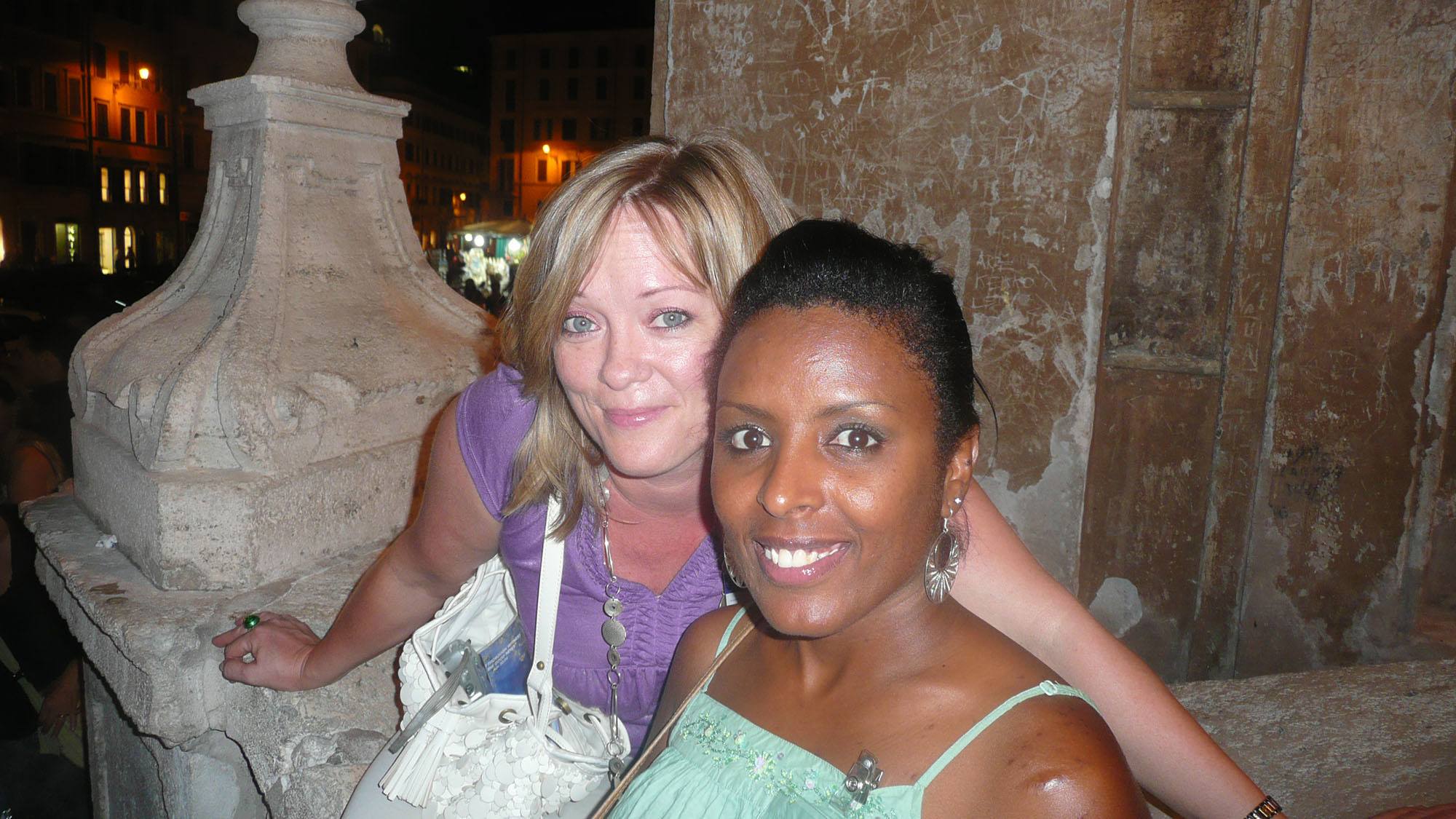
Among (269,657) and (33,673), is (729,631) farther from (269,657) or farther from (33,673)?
(33,673)

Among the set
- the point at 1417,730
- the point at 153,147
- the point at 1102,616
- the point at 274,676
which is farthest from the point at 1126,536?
the point at 153,147

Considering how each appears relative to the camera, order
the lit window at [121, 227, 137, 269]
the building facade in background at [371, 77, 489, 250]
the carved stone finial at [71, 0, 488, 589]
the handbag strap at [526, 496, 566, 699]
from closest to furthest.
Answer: the handbag strap at [526, 496, 566, 699] → the carved stone finial at [71, 0, 488, 589] → the lit window at [121, 227, 137, 269] → the building facade in background at [371, 77, 489, 250]

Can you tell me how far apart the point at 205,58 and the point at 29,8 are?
7.11 m

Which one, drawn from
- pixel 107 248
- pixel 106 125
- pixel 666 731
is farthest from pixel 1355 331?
pixel 106 125

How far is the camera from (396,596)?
2088 millimetres

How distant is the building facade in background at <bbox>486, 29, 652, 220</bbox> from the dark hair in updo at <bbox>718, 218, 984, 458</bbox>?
193 ft

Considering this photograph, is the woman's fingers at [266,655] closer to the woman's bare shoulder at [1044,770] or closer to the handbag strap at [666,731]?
the handbag strap at [666,731]

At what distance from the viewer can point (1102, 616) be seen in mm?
3758

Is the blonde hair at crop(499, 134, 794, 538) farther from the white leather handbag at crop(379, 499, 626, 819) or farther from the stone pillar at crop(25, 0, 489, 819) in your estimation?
the stone pillar at crop(25, 0, 489, 819)

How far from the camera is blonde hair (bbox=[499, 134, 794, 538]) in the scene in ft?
5.34

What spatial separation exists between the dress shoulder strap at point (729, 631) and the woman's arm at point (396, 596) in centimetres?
67

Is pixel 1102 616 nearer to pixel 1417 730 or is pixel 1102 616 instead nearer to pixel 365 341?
pixel 1417 730

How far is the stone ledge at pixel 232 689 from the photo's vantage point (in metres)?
Answer: 2.04

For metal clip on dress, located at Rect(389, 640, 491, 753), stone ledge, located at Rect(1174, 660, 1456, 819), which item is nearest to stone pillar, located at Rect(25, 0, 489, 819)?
metal clip on dress, located at Rect(389, 640, 491, 753)
